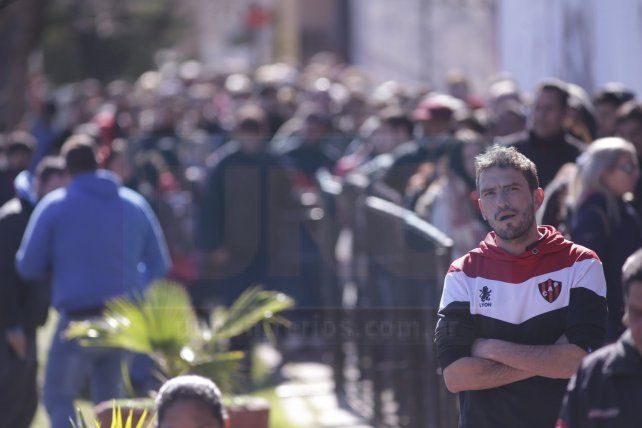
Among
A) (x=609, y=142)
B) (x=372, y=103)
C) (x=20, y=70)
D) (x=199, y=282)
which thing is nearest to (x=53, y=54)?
(x=20, y=70)

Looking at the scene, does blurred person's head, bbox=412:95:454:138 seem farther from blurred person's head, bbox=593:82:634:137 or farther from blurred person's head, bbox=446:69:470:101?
blurred person's head, bbox=446:69:470:101

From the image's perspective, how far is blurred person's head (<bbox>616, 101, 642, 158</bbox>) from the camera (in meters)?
8.23

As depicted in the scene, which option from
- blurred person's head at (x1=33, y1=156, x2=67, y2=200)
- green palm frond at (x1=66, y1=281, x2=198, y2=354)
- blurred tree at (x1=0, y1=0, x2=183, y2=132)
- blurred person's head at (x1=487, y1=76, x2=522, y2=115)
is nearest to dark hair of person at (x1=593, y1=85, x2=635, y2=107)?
blurred person's head at (x1=487, y1=76, x2=522, y2=115)

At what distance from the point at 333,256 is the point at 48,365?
3696mm

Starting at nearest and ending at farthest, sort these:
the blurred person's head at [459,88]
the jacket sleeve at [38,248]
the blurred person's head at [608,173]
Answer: the blurred person's head at [608,173], the jacket sleeve at [38,248], the blurred person's head at [459,88]

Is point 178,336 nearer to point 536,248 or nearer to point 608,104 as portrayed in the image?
point 536,248

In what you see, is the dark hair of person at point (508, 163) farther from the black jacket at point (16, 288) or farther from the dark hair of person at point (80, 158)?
the black jacket at point (16, 288)

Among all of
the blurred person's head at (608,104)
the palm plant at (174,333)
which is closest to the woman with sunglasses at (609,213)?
the palm plant at (174,333)

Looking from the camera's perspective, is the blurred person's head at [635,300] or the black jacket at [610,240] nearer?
the blurred person's head at [635,300]

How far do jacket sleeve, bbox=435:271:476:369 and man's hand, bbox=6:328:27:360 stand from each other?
4225mm

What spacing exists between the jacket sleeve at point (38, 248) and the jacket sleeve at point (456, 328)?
393 centimetres

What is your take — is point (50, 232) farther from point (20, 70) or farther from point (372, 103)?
point (20, 70)

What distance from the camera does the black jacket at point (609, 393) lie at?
11.8 feet

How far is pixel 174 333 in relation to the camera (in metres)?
7.17
